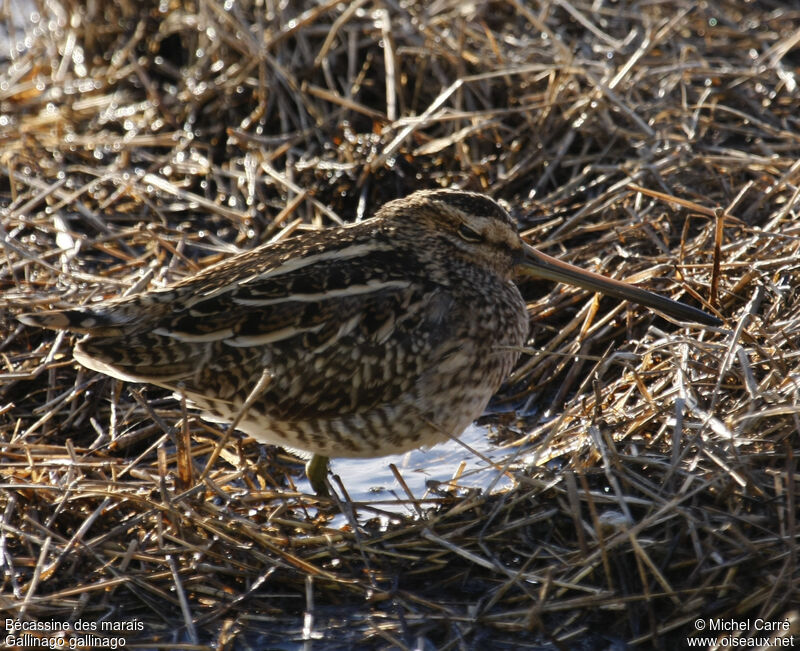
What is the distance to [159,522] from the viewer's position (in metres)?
3.72

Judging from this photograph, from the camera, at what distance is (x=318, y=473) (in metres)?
4.34

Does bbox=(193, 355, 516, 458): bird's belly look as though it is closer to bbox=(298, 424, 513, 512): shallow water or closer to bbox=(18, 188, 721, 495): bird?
bbox=(18, 188, 721, 495): bird

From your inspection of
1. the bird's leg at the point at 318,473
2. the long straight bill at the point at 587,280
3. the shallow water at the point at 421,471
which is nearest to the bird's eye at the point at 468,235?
the long straight bill at the point at 587,280

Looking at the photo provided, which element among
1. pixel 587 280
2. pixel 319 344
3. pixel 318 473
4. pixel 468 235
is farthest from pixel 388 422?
pixel 587 280

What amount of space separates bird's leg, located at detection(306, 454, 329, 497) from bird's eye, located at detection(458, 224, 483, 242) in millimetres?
1053

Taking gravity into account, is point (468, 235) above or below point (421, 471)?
above

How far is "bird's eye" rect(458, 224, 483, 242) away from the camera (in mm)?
4363

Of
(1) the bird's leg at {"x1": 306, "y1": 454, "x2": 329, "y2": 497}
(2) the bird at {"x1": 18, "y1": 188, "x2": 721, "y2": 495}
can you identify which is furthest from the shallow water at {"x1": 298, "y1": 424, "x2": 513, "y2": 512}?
(2) the bird at {"x1": 18, "y1": 188, "x2": 721, "y2": 495}

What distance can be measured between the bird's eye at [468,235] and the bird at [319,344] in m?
0.23

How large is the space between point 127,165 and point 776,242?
3642mm

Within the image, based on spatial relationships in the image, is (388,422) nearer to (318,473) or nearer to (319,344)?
(319,344)

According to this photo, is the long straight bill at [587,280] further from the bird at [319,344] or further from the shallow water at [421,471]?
the shallow water at [421,471]

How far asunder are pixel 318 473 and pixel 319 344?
2.17ft

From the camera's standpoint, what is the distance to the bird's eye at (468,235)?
4.36 m
